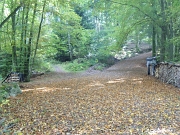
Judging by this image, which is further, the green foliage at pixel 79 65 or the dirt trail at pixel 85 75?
the green foliage at pixel 79 65

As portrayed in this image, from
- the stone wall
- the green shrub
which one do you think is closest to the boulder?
the stone wall

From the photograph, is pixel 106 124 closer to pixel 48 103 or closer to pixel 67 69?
pixel 48 103

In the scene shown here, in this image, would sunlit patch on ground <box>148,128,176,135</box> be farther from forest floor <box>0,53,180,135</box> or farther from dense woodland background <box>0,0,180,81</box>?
dense woodland background <box>0,0,180,81</box>

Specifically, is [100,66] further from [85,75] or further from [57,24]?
[57,24]

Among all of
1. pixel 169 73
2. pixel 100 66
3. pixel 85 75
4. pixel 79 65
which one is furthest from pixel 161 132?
pixel 79 65

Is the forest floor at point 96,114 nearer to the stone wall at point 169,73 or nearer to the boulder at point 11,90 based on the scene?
the boulder at point 11,90

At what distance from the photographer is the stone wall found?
6.98m

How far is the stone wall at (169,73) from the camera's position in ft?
22.9

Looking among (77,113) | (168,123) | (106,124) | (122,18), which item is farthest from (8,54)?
(168,123)

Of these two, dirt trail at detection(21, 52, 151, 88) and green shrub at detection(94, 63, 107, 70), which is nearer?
dirt trail at detection(21, 52, 151, 88)

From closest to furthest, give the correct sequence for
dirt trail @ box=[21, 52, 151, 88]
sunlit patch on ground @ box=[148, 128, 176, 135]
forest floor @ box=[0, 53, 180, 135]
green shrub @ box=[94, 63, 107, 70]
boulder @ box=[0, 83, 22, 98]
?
sunlit patch on ground @ box=[148, 128, 176, 135], forest floor @ box=[0, 53, 180, 135], boulder @ box=[0, 83, 22, 98], dirt trail @ box=[21, 52, 151, 88], green shrub @ box=[94, 63, 107, 70]

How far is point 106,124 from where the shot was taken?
136 inches

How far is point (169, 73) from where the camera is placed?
305 inches

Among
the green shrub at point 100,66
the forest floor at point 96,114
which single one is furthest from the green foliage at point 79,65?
the forest floor at point 96,114
